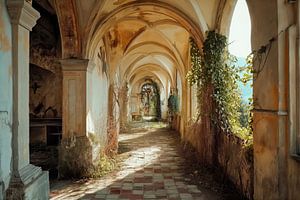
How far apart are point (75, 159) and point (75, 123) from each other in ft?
2.83

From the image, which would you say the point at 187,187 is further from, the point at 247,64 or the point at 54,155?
the point at 54,155

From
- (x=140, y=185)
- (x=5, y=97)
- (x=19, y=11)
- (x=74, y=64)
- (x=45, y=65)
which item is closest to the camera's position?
(x=5, y=97)

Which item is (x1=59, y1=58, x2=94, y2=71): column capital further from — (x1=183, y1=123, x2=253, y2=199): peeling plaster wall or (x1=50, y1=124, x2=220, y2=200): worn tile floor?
(x1=183, y1=123, x2=253, y2=199): peeling plaster wall

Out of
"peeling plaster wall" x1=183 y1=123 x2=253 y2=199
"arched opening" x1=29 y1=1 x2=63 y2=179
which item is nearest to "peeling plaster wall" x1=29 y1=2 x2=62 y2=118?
"arched opening" x1=29 y1=1 x2=63 y2=179

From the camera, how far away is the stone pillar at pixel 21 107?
2.59 meters

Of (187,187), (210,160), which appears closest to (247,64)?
(187,187)

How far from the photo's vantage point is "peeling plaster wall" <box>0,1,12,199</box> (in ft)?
8.05

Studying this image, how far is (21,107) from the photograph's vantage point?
2.74m

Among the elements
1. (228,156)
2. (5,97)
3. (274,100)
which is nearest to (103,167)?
(228,156)

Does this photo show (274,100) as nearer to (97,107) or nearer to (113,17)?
(113,17)

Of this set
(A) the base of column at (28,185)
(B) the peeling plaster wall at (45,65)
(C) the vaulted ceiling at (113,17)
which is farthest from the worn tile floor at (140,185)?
(B) the peeling plaster wall at (45,65)

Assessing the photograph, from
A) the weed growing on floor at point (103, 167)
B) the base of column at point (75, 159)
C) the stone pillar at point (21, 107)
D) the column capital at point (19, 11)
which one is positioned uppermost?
the column capital at point (19, 11)

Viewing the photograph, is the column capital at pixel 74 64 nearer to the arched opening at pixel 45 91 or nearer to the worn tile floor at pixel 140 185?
the arched opening at pixel 45 91

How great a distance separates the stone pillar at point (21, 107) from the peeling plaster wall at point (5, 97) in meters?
0.05
